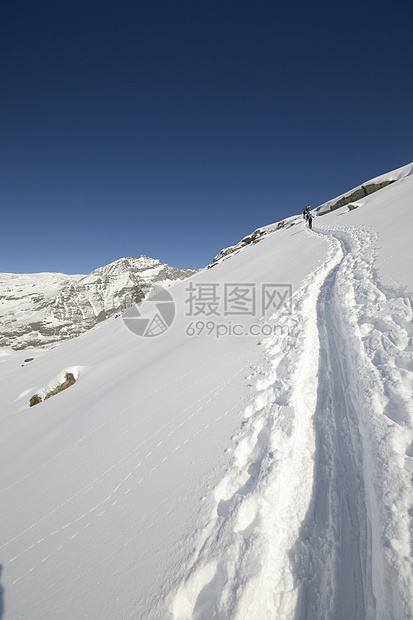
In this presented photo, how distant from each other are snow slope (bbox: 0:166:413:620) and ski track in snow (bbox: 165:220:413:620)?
0.01 m

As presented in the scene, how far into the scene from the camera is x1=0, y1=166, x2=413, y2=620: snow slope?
1.76m

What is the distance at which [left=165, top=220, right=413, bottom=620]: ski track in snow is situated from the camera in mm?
1680

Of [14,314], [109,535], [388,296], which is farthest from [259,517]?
[14,314]

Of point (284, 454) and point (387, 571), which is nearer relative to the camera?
point (387, 571)

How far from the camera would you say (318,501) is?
226 centimetres

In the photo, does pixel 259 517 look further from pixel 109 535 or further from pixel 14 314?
pixel 14 314

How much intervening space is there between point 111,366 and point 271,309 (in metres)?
6.48

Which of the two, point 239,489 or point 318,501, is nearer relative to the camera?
point 318,501

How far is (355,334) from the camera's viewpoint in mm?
4297

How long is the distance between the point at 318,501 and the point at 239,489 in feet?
2.60

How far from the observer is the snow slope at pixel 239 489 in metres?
1.76

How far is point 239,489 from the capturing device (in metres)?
2.42

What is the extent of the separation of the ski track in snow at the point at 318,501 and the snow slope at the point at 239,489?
12 mm

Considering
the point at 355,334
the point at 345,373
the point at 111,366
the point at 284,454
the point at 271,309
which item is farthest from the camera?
the point at 111,366
